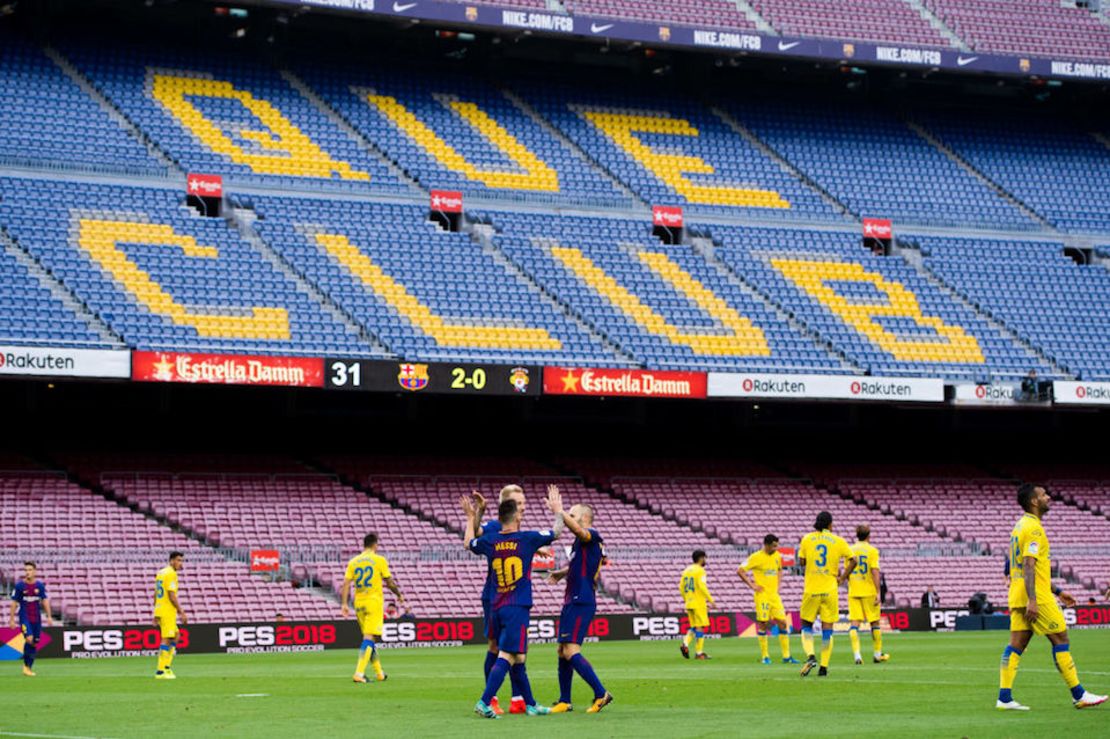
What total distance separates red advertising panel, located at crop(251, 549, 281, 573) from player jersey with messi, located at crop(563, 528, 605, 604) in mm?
23524

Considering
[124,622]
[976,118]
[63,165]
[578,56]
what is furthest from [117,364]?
[976,118]

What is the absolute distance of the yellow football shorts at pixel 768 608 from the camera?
29.9 m

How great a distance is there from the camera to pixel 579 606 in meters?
18.3

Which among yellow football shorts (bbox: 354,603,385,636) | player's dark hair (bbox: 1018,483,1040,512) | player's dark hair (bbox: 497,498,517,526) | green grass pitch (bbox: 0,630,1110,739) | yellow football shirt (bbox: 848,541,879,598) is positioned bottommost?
green grass pitch (bbox: 0,630,1110,739)

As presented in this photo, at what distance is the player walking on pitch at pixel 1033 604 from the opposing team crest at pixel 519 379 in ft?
94.3

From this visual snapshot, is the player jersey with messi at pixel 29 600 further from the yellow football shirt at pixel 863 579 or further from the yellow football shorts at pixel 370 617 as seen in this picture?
the yellow football shirt at pixel 863 579

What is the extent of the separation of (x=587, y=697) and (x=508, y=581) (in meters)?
3.47

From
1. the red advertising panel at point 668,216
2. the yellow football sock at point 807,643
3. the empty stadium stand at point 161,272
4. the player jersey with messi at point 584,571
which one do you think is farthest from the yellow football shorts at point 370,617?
the red advertising panel at point 668,216

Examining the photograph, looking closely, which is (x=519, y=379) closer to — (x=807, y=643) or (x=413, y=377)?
(x=413, y=377)

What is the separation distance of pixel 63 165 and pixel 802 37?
89.0 feet

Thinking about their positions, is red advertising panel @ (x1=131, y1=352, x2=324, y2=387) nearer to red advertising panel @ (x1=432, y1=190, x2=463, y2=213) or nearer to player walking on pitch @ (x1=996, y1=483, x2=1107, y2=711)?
red advertising panel @ (x1=432, y1=190, x2=463, y2=213)

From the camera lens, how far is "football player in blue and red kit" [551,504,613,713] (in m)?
17.8

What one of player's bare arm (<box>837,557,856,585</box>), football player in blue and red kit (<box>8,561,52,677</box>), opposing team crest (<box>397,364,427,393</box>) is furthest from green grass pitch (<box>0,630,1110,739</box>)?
opposing team crest (<box>397,364,427,393</box>)

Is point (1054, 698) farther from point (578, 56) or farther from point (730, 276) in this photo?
point (578, 56)
